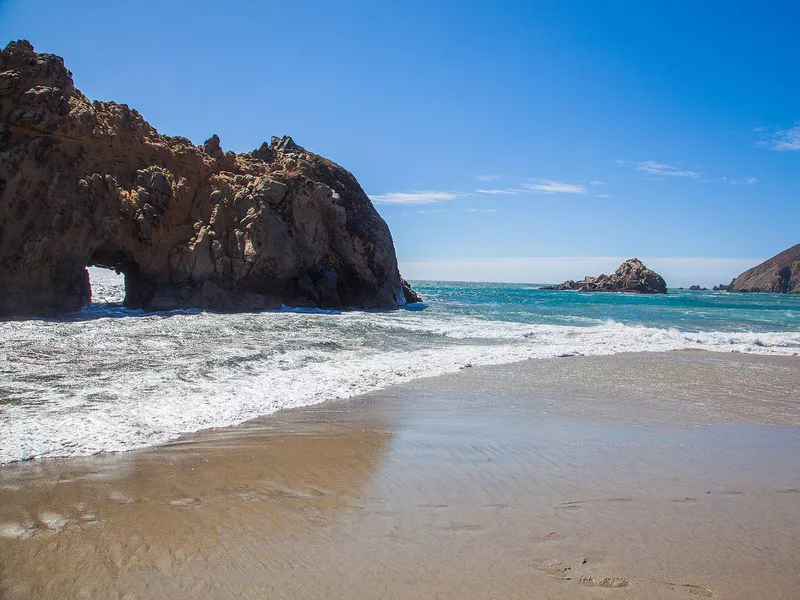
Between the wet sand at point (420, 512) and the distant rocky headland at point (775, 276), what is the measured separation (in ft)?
388

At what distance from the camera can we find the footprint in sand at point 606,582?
116 inches

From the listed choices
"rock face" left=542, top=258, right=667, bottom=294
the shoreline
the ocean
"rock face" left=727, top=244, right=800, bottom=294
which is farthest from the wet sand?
"rock face" left=727, top=244, right=800, bottom=294

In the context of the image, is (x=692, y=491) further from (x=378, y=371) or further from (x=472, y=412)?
(x=378, y=371)

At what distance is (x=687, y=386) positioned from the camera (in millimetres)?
9742

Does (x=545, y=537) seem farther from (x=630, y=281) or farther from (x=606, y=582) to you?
(x=630, y=281)

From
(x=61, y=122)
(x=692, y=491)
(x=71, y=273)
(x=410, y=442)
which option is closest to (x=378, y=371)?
(x=410, y=442)

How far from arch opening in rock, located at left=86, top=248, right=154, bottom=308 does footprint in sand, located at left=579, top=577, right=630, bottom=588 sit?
22103 millimetres

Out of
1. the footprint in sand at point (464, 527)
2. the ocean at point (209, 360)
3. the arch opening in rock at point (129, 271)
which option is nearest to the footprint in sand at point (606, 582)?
the footprint in sand at point (464, 527)

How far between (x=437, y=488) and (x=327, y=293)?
22.4 metres

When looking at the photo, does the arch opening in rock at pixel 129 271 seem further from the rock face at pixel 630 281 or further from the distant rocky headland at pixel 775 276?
the distant rocky headland at pixel 775 276

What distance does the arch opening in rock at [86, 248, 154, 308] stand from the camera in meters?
21.1

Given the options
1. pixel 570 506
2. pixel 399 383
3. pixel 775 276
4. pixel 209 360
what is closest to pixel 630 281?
pixel 775 276

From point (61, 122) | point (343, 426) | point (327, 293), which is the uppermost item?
point (61, 122)

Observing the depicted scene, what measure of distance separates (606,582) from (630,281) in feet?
310
